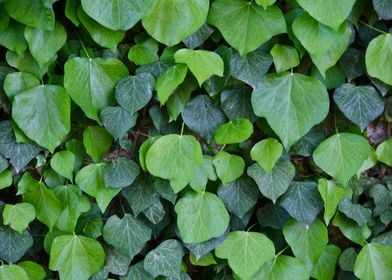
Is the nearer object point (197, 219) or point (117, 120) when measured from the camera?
point (117, 120)

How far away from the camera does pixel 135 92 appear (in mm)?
1310

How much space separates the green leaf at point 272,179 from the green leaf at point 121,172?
323mm

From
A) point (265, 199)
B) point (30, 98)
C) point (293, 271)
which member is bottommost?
point (293, 271)

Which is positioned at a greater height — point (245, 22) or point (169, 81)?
point (245, 22)

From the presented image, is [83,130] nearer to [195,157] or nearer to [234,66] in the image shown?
[195,157]

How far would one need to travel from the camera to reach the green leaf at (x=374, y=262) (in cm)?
151

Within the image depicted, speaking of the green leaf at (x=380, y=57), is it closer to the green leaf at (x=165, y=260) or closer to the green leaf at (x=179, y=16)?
the green leaf at (x=179, y=16)

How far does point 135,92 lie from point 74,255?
0.51 metres

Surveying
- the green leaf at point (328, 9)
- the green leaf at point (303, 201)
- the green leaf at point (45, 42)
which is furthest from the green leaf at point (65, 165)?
the green leaf at point (328, 9)

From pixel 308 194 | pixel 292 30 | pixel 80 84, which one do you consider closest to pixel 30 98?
pixel 80 84

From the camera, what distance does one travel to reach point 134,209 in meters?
1.45

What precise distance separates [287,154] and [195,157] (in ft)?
0.92

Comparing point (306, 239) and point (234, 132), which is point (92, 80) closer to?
point (234, 132)

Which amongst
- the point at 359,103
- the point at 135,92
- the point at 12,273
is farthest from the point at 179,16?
the point at 12,273
